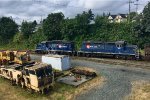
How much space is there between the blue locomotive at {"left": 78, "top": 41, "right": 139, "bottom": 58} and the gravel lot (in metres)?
6.10

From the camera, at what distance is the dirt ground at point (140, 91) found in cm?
2186

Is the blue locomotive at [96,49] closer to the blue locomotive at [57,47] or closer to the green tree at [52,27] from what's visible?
the blue locomotive at [57,47]

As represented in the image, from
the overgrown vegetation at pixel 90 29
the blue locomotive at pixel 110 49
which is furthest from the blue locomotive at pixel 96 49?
the overgrown vegetation at pixel 90 29

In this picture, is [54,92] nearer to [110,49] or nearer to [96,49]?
[110,49]

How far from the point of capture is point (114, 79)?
2728 cm

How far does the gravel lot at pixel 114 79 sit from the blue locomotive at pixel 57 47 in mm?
10628

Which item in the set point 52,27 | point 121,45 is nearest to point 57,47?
point 121,45

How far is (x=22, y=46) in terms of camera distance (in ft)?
243

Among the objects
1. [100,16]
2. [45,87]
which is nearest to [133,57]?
[45,87]

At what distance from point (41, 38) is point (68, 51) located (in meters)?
23.9

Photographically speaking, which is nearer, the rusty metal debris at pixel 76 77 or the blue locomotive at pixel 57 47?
the rusty metal debris at pixel 76 77

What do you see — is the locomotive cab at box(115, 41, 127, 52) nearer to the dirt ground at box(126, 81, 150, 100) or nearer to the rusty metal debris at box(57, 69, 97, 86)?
the rusty metal debris at box(57, 69, 97, 86)

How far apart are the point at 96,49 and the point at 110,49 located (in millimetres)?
→ 3035

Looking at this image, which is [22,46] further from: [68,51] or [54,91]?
[54,91]
